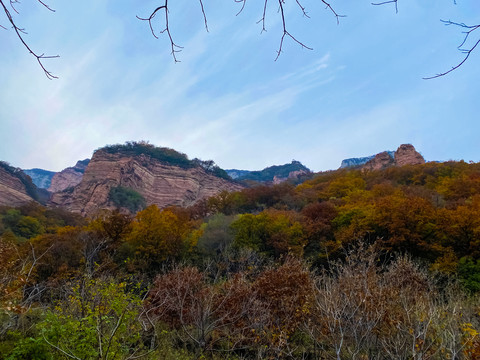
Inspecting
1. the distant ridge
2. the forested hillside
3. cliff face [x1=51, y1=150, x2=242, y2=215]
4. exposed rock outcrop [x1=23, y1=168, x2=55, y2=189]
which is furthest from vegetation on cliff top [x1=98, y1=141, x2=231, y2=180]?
exposed rock outcrop [x1=23, y1=168, x2=55, y2=189]

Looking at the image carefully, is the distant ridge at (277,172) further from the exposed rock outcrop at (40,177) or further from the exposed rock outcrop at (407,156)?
the exposed rock outcrop at (40,177)

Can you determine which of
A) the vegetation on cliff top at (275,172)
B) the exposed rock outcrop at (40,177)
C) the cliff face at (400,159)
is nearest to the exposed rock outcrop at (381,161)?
the cliff face at (400,159)

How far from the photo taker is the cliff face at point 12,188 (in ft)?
171

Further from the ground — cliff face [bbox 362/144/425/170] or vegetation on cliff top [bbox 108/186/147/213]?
cliff face [bbox 362/144/425/170]

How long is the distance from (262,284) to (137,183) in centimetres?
5941

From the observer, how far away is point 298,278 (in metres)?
9.82

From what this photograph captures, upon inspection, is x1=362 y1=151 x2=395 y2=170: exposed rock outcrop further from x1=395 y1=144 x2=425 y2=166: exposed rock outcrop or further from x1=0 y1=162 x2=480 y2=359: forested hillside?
x1=0 y1=162 x2=480 y2=359: forested hillside

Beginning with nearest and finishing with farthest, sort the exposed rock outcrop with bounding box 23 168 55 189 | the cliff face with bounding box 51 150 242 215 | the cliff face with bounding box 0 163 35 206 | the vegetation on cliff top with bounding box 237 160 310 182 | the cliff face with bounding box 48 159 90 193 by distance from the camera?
the cliff face with bounding box 0 163 35 206
the cliff face with bounding box 51 150 242 215
the cliff face with bounding box 48 159 90 193
the vegetation on cliff top with bounding box 237 160 310 182
the exposed rock outcrop with bounding box 23 168 55 189

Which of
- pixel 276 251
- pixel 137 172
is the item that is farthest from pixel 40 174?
pixel 276 251

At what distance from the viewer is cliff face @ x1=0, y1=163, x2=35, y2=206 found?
5225cm

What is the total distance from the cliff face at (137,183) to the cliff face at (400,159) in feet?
108

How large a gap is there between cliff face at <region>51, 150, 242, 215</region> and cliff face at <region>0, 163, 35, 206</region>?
621 centimetres

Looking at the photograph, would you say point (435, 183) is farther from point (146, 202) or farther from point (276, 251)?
point (146, 202)

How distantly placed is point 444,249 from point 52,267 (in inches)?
890
